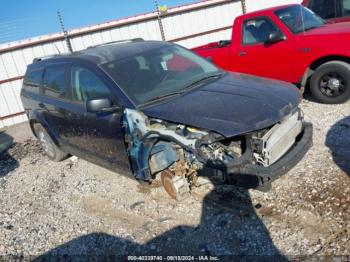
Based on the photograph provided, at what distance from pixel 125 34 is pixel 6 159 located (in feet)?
20.6

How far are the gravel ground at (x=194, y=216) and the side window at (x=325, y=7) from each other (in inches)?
129

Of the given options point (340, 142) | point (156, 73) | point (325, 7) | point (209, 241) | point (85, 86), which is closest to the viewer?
point (209, 241)

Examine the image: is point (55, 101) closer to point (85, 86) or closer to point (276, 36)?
point (85, 86)

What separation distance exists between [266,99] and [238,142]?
0.54 m

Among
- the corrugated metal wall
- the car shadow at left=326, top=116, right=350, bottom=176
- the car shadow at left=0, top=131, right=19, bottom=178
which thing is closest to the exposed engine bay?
the car shadow at left=326, top=116, right=350, bottom=176

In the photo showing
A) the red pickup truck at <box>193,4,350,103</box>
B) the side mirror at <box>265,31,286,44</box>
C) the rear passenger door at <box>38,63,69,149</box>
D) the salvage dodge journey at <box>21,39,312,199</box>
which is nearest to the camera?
the salvage dodge journey at <box>21,39,312,199</box>

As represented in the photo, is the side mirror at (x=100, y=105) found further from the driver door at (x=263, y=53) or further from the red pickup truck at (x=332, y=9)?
the red pickup truck at (x=332, y=9)

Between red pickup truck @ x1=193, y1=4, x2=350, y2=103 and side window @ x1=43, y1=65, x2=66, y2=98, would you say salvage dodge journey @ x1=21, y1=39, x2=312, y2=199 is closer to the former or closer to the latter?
side window @ x1=43, y1=65, x2=66, y2=98

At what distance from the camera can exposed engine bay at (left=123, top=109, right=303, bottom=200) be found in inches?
132

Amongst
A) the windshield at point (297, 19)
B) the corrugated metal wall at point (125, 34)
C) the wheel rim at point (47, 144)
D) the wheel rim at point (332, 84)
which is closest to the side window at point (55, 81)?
the wheel rim at point (47, 144)

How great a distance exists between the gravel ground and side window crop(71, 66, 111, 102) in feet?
4.35

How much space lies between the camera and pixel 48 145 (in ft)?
20.3

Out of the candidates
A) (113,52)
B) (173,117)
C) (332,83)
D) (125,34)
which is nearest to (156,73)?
(113,52)

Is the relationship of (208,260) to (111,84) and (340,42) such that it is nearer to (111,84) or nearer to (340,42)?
(111,84)
